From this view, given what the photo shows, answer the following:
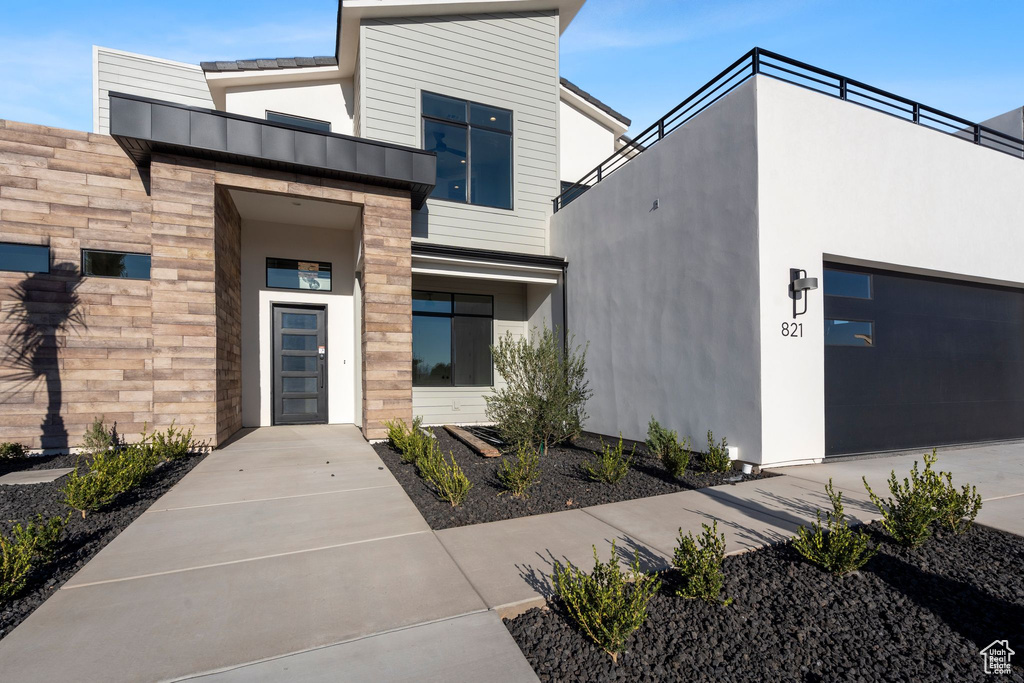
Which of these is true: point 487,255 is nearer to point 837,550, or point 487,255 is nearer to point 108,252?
point 108,252

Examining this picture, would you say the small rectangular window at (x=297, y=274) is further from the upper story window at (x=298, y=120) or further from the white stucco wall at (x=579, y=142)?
the white stucco wall at (x=579, y=142)

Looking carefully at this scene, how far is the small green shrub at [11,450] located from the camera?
6055mm

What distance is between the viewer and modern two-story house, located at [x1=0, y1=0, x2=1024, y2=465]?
5.92m

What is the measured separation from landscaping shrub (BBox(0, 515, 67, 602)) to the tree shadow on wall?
13.8 feet

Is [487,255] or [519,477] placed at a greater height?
[487,255]

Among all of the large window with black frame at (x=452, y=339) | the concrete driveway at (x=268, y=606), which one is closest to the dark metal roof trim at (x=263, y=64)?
the large window with black frame at (x=452, y=339)

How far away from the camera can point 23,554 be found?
110 inches

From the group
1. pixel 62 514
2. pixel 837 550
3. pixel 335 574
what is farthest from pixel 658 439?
pixel 62 514

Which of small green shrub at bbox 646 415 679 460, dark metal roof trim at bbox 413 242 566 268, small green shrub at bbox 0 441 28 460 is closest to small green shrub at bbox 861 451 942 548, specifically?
small green shrub at bbox 646 415 679 460

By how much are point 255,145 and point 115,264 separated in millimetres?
2765

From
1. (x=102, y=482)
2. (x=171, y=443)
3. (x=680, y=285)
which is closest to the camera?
(x=102, y=482)

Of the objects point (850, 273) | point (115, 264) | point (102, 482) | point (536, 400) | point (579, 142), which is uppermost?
point (579, 142)

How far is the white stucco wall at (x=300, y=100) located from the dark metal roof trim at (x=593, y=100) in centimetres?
540

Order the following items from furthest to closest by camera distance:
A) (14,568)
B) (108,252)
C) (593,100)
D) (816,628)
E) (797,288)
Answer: (593,100)
(108,252)
(797,288)
(14,568)
(816,628)
